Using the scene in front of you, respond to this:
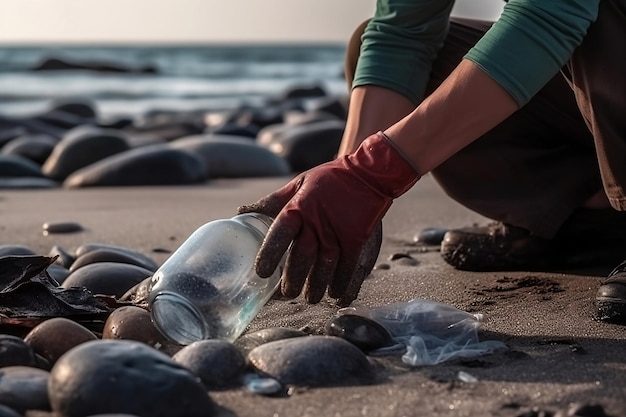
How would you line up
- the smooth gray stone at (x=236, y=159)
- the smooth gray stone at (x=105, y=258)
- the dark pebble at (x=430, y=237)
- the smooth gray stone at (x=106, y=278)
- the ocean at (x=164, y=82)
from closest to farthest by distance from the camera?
the smooth gray stone at (x=106, y=278) < the smooth gray stone at (x=105, y=258) < the dark pebble at (x=430, y=237) < the smooth gray stone at (x=236, y=159) < the ocean at (x=164, y=82)

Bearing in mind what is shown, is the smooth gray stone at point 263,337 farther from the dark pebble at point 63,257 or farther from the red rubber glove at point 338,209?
the dark pebble at point 63,257

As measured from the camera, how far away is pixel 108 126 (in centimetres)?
1084

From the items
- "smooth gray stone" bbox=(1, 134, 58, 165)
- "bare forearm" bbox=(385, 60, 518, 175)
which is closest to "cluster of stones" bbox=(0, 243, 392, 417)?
"bare forearm" bbox=(385, 60, 518, 175)

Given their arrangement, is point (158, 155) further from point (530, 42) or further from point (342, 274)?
point (530, 42)

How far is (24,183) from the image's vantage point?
19.4ft

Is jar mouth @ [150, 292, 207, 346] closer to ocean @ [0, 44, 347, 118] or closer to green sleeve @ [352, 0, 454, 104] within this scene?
green sleeve @ [352, 0, 454, 104]

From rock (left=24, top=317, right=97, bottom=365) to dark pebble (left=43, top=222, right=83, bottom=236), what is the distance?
192 centimetres

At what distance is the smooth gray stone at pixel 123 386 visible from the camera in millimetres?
1583

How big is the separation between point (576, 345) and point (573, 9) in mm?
755

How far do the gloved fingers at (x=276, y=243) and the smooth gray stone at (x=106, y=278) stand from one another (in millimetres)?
757

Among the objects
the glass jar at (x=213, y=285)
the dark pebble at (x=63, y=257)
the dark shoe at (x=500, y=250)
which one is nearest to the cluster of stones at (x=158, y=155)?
the dark pebble at (x=63, y=257)

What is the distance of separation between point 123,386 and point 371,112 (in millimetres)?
1317

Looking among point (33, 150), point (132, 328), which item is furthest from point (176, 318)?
point (33, 150)

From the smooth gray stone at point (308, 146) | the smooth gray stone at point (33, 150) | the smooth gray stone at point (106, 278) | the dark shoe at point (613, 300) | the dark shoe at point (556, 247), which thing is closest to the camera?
the dark shoe at point (613, 300)
